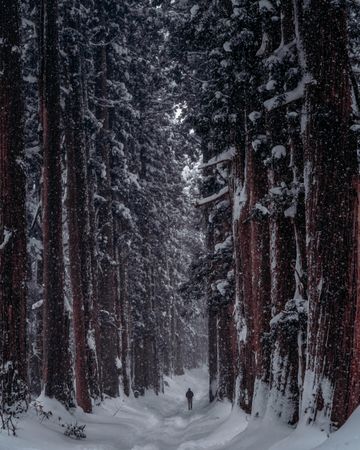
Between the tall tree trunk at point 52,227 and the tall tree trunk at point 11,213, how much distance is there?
3161mm

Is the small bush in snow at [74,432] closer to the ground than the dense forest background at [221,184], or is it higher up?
closer to the ground

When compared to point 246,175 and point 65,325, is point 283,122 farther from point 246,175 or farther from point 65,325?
point 65,325

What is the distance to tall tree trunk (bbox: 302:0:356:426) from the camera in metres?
5.64

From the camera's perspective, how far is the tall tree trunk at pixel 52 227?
11852 millimetres

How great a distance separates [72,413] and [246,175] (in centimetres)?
681

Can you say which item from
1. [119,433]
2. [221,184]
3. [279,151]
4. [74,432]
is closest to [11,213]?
[74,432]

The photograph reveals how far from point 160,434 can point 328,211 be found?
10.8m

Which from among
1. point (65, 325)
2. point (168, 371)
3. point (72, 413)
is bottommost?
point (168, 371)

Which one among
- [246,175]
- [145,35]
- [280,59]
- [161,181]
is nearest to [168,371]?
[161,181]

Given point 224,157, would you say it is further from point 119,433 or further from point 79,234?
point 119,433

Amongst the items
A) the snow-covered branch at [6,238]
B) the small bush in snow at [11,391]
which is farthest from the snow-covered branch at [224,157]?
the small bush in snow at [11,391]

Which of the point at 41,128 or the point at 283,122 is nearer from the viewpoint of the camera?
the point at 283,122

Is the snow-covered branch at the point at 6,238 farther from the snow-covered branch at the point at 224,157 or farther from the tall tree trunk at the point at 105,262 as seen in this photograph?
the tall tree trunk at the point at 105,262

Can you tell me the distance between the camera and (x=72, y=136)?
15.2m
